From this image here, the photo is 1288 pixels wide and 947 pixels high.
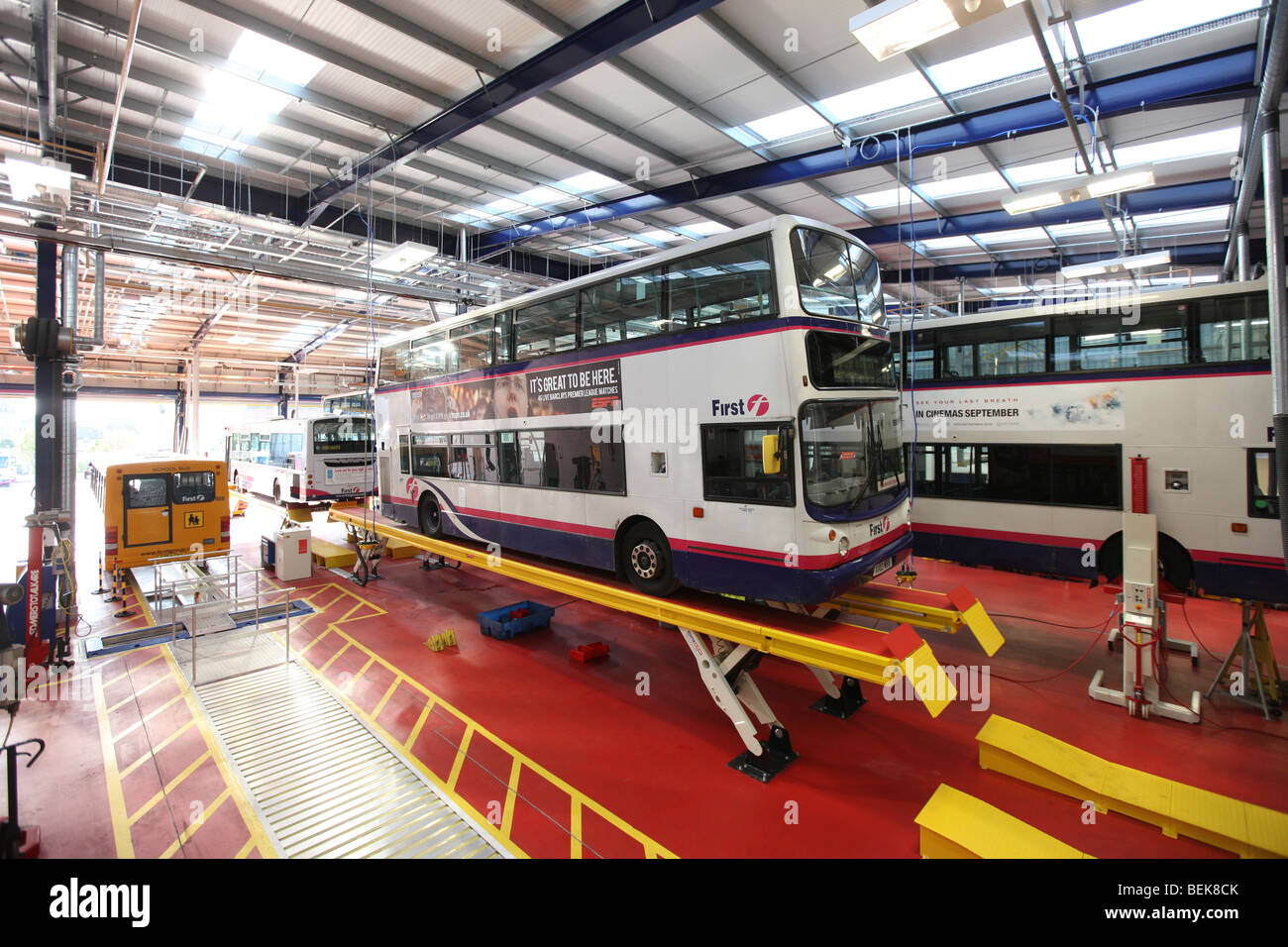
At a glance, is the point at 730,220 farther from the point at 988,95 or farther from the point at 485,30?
the point at 485,30

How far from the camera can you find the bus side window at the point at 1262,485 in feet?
23.7

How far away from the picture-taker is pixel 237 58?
6.86 metres

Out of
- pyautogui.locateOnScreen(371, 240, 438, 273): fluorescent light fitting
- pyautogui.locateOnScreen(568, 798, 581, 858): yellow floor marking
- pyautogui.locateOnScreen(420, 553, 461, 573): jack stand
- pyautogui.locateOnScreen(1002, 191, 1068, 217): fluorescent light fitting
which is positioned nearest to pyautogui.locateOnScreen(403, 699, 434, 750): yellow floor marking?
pyautogui.locateOnScreen(568, 798, 581, 858): yellow floor marking

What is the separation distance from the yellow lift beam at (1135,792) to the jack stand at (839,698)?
48.1 inches

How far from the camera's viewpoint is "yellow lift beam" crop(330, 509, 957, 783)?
13.9 feet

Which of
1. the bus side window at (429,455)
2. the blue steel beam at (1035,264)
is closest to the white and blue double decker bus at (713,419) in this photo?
the bus side window at (429,455)

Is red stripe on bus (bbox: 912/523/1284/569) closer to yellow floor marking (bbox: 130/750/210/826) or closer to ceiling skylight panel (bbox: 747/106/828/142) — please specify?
ceiling skylight panel (bbox: 747/106/828/142)

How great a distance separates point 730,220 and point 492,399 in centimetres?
707

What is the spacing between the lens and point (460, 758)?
210 inches

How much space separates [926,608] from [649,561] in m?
2.73

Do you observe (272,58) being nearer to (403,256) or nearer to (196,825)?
(403,256)

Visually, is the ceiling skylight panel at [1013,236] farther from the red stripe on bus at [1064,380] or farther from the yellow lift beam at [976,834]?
the yellow lift beam at [976,834]

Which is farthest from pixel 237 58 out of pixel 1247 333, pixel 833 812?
pixel 1247 333

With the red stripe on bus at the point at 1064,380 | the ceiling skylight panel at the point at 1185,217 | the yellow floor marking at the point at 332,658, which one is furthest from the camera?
the ceiling skylight panel at the point at 1185,217
